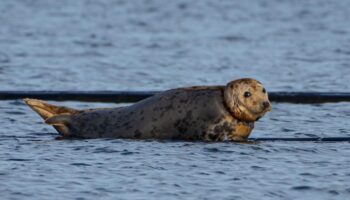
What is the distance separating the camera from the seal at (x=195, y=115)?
431 inches

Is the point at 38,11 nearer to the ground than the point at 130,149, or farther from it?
farther from it

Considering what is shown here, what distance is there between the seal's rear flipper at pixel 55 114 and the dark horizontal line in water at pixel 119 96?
2.21 metres

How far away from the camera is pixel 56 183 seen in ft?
30.3

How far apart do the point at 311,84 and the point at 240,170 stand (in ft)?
19.1

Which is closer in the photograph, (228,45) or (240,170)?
(240,170)

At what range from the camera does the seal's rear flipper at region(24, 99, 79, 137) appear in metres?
11.4

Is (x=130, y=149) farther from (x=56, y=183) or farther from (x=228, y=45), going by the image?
(x=228, y=45)

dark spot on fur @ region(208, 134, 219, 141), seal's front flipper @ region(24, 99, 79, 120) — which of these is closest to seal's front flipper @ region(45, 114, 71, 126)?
seal's front flipper @ region(24, 99, 79, 120)

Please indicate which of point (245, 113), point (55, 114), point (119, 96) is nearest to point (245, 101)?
point (245, 113)

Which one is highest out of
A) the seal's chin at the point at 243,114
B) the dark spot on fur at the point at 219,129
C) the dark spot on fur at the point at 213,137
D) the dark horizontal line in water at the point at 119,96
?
the dark horizontal line in water at the point at 119,96

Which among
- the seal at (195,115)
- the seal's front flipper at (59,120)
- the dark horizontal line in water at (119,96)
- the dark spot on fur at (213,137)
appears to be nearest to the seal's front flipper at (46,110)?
the seal's front flipper at (59,120)

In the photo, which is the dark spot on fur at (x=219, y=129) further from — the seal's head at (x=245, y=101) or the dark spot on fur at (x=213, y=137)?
the seal's head at (x=245, y=101)

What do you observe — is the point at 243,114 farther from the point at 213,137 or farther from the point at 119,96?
the point at 119,96

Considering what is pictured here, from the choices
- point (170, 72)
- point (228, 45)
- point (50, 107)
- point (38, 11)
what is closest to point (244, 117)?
point (50, 107)
